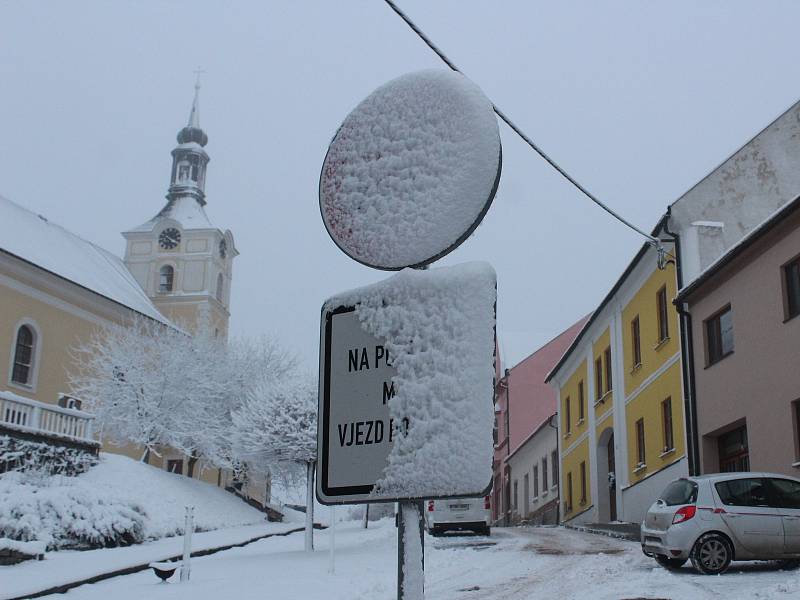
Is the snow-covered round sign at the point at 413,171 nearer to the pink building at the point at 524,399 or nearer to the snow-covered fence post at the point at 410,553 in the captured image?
the snow-covered fence post at the point at 410,553

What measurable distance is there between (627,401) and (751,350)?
9296 millimetres

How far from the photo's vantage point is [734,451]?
775 inches

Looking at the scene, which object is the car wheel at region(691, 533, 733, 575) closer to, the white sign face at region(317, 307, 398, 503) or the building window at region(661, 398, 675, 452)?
the building window at region(661, 398, 675, 452)

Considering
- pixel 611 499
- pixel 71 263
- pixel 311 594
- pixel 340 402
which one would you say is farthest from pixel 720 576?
pixel 71 263

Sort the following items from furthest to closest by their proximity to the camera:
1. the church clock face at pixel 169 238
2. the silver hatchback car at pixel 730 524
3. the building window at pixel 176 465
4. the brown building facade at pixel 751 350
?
the church clock face at pixel 169 238 → the building window at pixel 176 465 → the brown building facade at pixel 751 350 → the silver hatchback car at pixel 730 524

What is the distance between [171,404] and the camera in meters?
38.6

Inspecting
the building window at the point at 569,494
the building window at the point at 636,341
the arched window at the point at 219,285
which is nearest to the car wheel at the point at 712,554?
the building window at the point at 636,341

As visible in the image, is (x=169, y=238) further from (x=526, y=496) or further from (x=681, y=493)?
(x=681, y=493)

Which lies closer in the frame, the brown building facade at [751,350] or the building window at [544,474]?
the brown building facade at [751,350]

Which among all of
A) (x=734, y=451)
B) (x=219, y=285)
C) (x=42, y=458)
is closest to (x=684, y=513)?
(x=734, y=451)

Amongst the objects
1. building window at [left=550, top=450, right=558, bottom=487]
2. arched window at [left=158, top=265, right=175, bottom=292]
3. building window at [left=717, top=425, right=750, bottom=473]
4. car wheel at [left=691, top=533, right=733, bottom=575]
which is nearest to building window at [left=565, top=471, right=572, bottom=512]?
building window at [left=550, top=450, right=558, bottom=487]

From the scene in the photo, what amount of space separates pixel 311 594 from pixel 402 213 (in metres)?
11.2

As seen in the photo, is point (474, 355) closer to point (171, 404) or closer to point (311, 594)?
point (311, 594)

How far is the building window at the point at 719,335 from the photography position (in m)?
20.0
